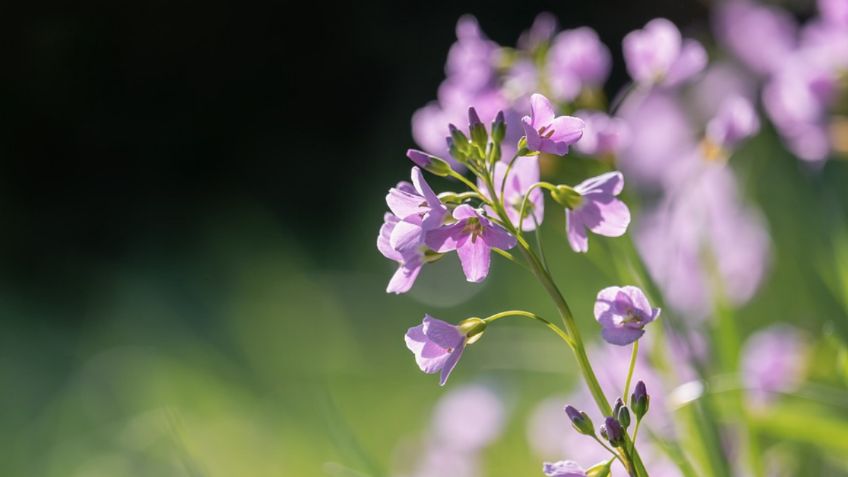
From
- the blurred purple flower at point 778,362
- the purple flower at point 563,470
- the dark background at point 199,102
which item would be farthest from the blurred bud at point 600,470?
the dark background at point 199,102

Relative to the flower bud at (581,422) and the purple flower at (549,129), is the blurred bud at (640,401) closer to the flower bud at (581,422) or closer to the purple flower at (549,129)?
the flower bud at (581,422)

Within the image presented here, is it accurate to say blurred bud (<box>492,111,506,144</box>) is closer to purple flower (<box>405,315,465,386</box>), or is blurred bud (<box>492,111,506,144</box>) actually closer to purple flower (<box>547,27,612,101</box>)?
purple flower (<box>405,315,465,386</box>)

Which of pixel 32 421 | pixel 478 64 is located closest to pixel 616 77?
pixel 32 421

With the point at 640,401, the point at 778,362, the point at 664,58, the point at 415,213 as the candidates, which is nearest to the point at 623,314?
the point at 640,401

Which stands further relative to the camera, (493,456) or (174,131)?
(174,131)

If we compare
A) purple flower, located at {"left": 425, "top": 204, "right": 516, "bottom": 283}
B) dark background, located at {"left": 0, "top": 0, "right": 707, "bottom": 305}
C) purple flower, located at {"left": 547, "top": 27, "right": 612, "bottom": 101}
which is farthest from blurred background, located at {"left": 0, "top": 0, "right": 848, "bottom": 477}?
purple flower, located at {"left": 425, "top": 204, "right": 516, "bottom": 283}

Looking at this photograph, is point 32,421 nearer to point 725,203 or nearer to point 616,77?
point 725,203
